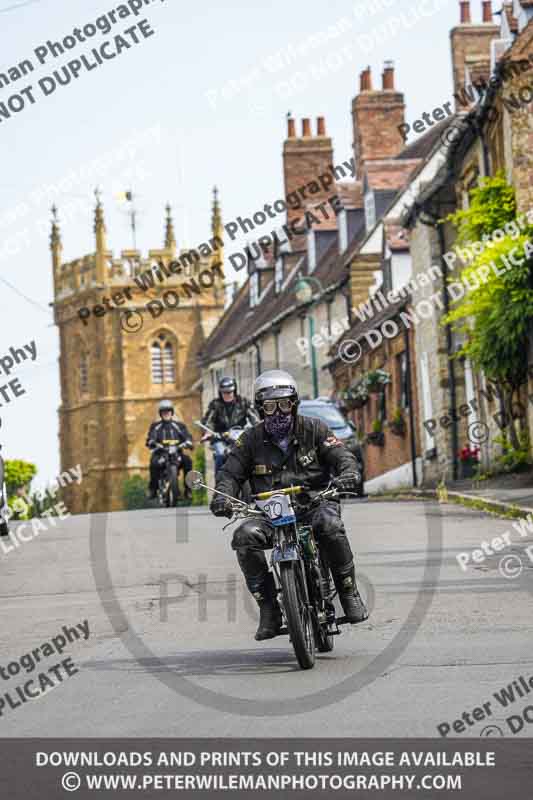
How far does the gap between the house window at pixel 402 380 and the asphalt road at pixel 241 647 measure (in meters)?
22.6

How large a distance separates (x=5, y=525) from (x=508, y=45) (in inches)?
578

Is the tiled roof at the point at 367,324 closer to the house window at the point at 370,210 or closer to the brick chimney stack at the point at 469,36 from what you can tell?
the house window at the point at 370,210

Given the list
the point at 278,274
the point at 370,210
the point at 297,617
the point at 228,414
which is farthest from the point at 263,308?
the point at 297,617

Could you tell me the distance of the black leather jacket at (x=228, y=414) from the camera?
928 inches

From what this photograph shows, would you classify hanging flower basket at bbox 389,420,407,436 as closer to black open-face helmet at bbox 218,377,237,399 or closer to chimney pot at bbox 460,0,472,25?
chimney pot at bbox 460,0,472,25

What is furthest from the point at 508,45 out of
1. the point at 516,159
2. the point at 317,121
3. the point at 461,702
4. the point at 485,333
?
the point at 317,121

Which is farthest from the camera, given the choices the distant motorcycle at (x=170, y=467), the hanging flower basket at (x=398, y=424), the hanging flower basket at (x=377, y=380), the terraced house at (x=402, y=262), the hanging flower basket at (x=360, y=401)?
the hanging flower basket at (x=360, y=401)

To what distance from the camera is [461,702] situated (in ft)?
25.1

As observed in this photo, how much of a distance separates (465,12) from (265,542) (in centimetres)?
3500

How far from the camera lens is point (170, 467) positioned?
28.2 meters

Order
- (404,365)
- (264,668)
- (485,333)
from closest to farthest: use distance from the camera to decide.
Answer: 1. (264,668)
2. (485,333)
3. (404,365)

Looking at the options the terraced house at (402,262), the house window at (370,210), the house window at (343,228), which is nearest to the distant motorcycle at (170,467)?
the terraced house at (402,262)

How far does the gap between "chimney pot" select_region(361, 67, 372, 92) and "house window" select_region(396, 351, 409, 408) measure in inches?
527

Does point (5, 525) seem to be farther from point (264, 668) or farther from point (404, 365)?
point (404, 365)
